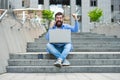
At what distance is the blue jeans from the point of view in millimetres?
10537

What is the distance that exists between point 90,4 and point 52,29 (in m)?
61.8

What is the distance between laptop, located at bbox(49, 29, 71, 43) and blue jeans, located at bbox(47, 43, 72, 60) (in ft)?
0.56

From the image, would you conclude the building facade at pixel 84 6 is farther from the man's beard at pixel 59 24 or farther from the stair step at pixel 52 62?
the stair step at pixel 52 62

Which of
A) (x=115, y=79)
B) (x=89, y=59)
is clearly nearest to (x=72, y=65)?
(x=89, y=59)

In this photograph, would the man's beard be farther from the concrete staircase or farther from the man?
the concrete staircase

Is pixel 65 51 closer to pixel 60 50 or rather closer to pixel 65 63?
pixel 65 63

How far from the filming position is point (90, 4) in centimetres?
7238

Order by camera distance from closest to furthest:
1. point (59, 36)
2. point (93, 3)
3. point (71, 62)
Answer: point (71, 62), point (59, 36), point (93, 3)

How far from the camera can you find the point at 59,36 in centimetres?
1122

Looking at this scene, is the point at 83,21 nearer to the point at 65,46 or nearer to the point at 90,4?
the point at 90,4

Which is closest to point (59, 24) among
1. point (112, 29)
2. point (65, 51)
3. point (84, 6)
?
point (65, 51)

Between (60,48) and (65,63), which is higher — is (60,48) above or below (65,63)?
above

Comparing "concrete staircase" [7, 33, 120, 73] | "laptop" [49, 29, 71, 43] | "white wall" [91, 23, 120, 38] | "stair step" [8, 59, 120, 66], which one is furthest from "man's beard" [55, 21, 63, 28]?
"white wall" [91, 23, 120, 38]

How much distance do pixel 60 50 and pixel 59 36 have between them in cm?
45
